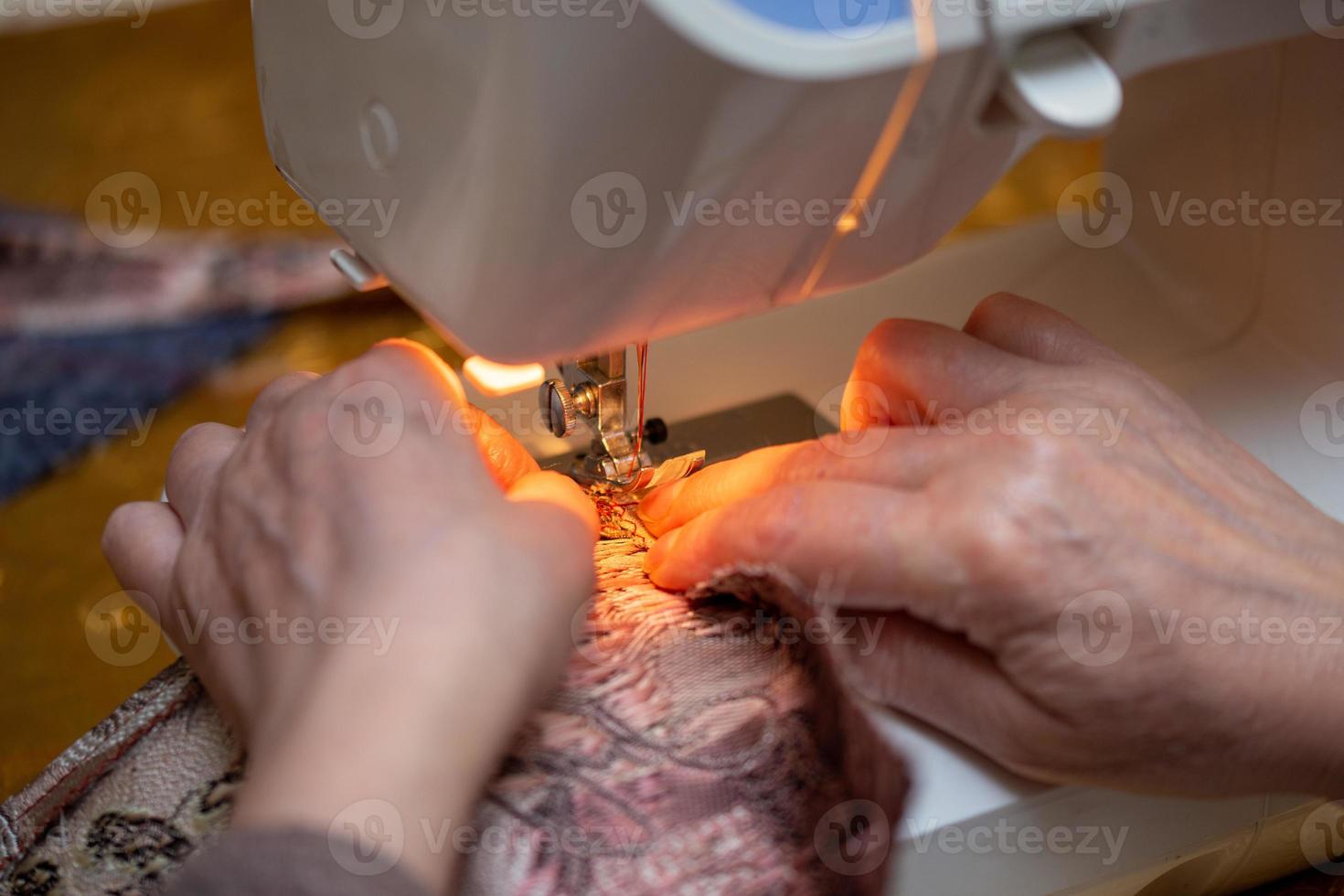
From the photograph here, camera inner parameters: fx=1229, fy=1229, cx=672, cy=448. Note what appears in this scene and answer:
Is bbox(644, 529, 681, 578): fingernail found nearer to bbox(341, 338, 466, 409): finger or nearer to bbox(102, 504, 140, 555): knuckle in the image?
bbox(341, 338, 466, 409): finger

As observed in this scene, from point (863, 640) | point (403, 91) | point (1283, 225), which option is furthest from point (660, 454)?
point (1283, 225)

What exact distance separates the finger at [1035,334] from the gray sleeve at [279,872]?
18.6 inches

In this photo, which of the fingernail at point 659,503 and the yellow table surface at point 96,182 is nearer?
the fingernail at point 659,503

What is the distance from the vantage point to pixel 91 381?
5.18 feet

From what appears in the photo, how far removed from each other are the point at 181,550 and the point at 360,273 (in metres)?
0.19

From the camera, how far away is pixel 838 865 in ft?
2.19

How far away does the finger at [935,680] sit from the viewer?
659 mm

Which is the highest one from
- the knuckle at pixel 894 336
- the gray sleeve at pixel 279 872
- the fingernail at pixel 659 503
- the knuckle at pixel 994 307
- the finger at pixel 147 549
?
the knuckle at pixel 994 307

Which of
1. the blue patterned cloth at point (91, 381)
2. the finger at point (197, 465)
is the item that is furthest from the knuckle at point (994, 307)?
the blue patterned cloth at point (91, 381)

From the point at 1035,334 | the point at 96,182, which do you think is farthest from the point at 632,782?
the point at 96,182

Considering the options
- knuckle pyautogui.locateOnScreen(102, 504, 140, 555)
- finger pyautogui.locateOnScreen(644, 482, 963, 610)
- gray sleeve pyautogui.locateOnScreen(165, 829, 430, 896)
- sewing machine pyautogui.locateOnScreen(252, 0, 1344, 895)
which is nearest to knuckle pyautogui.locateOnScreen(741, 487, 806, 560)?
finger pyautogui.locateOnScreen(644, 482, 963, 610)

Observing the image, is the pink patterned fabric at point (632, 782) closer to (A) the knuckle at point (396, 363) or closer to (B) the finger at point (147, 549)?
(B) the finger at point (147, 549)

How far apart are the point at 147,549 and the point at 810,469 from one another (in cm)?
39

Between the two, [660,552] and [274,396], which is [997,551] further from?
[274,396]
